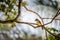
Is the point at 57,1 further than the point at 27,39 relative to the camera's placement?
Yes

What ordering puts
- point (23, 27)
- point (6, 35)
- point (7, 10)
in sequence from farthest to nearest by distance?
point (23, 27) < point (6, 35) < point (7, 10)

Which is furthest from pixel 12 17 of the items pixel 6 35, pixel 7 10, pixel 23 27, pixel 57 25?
pixel 23 27

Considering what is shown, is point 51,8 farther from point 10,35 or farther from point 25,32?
point 10,35

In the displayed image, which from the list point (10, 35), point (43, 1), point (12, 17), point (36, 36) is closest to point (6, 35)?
point (10, 35)

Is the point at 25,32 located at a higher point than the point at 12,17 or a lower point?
lower

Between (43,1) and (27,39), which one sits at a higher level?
(43,1)

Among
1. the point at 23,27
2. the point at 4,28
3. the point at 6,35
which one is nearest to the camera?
the point at 4,28

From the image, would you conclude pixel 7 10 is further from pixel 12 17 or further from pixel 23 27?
pixel 23 27

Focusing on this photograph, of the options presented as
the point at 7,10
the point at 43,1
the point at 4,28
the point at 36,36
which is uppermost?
the point at 7,10

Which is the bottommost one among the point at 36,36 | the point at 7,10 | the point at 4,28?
the point at 36,36
